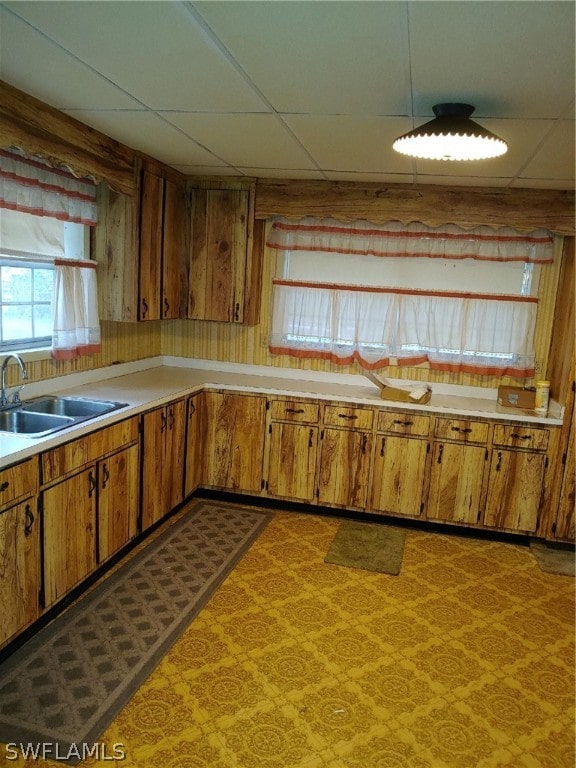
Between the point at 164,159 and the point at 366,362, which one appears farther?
the point at 366,362

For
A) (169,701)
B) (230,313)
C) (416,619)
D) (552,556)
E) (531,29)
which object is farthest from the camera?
(230,313)

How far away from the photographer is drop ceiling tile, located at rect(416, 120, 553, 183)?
252 cm

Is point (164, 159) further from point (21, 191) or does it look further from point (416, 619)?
point (416, 619)

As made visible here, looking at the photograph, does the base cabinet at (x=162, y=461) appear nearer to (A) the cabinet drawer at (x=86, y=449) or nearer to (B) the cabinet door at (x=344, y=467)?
(A) the cabinet drawer at (x=86, y=449)

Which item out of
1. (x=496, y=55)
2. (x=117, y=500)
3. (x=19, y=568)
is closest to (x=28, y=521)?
(x=19, y=568)

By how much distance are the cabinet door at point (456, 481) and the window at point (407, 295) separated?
0.69 m

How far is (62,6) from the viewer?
5.71ft

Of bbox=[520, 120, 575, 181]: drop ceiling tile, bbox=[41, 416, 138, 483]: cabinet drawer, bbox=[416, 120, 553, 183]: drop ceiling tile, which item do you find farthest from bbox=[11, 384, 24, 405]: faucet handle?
bbox=[520, 120, 575, 181]: drop ceiling tile

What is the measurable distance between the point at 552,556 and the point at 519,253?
6.77 ft

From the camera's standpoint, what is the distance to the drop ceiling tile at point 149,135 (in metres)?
2.84

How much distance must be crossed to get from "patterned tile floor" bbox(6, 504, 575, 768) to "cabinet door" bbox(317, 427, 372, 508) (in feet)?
2.32

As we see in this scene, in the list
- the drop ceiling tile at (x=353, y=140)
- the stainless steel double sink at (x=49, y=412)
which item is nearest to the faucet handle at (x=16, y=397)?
the stainless steel double sink at (x=49, y=412)

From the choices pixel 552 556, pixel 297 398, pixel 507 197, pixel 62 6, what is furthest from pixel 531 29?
pixel 552 556
